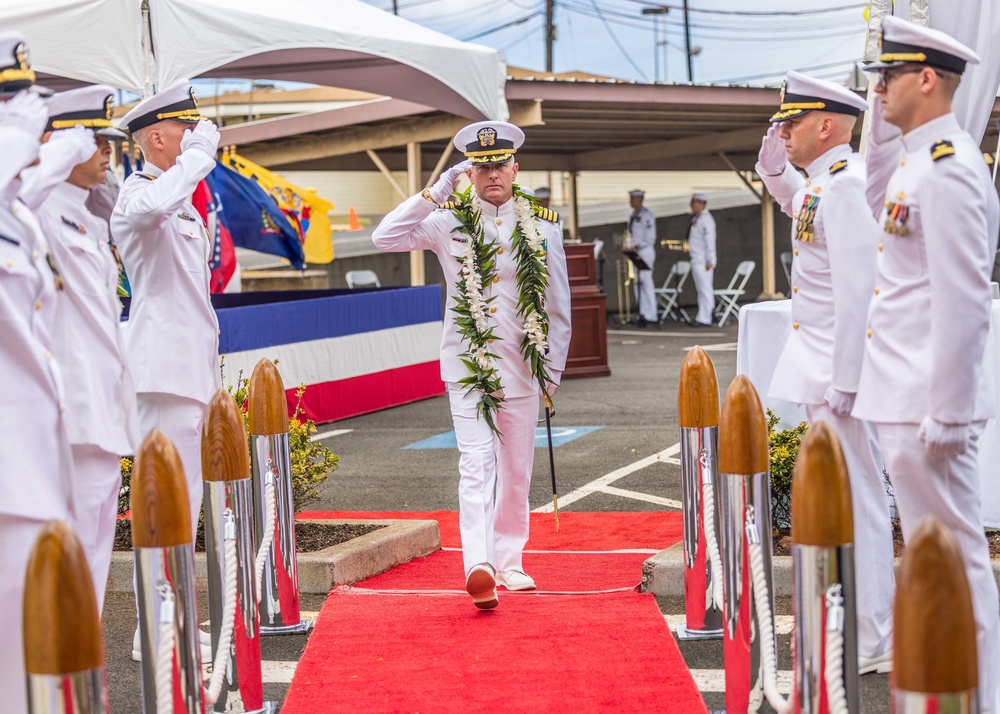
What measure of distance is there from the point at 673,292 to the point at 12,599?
21.1 meters

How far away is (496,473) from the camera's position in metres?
5.90

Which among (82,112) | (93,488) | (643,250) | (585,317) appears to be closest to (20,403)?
(93,488)

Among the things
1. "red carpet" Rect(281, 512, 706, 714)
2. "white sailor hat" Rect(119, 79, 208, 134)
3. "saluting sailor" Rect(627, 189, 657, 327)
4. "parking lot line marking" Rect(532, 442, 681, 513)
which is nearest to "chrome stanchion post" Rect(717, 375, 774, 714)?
"red carpet" Rect(281, 512, 706, 714)

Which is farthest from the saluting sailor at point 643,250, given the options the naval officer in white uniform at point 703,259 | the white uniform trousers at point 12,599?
the white uniform trousers at point 12,599

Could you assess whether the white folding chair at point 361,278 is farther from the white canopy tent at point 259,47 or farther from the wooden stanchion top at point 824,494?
the wooden stanchion top at point 824,494

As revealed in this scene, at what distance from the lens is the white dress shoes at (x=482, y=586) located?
515 cm

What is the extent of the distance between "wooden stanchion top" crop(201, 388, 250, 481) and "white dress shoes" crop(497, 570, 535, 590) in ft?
6.39

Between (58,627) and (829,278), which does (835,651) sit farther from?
(829,278)

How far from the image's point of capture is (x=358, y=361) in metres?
12.0

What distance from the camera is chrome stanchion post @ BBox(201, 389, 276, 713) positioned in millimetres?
4113

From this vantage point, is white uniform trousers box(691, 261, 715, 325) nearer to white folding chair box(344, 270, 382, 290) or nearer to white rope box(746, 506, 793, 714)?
white folding chair box(344, 270, 382, 290)

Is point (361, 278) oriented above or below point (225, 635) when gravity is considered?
above

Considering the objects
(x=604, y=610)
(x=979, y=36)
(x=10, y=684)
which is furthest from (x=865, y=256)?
(x=10, y=684)

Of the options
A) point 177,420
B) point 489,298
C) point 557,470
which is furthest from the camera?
point 557,470
